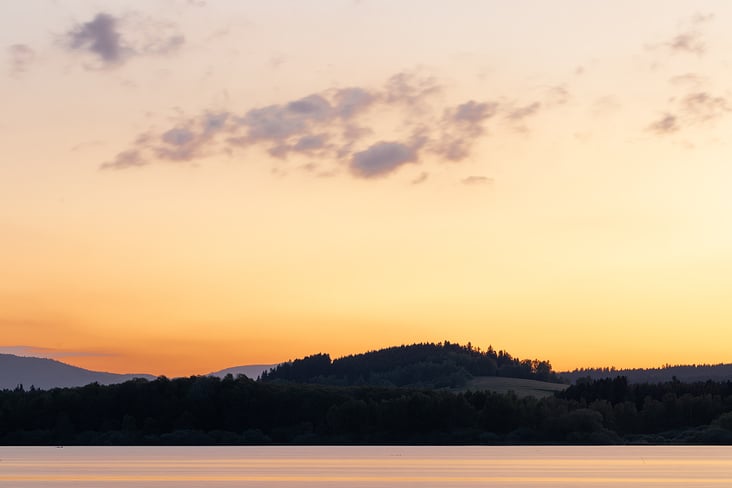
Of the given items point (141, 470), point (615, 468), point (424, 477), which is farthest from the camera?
point (615, 468)

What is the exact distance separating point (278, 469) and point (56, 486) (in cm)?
3754

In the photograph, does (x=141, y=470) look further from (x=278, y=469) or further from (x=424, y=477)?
(x=424, y=477)

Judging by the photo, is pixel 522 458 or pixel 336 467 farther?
pixel 522 458

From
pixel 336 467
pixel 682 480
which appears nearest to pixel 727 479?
pixel 682 480

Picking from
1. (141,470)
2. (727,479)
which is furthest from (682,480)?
(141,470)

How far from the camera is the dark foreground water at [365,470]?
110 m

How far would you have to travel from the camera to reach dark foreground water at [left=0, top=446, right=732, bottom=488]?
110188 millimetres

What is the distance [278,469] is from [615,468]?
3731 cm

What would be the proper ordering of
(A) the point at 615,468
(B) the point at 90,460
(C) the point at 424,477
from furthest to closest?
(B) the point at 90,460
(A) the point at 615,468
(C) the point at 424,477

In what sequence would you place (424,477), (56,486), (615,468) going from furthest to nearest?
1. (615,468)
2. (424,477)
3. (56,486)

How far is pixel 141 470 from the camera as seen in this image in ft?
434

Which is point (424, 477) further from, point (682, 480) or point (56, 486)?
point (56, 486)

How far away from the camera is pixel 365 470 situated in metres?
133

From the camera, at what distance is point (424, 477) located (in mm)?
120188
